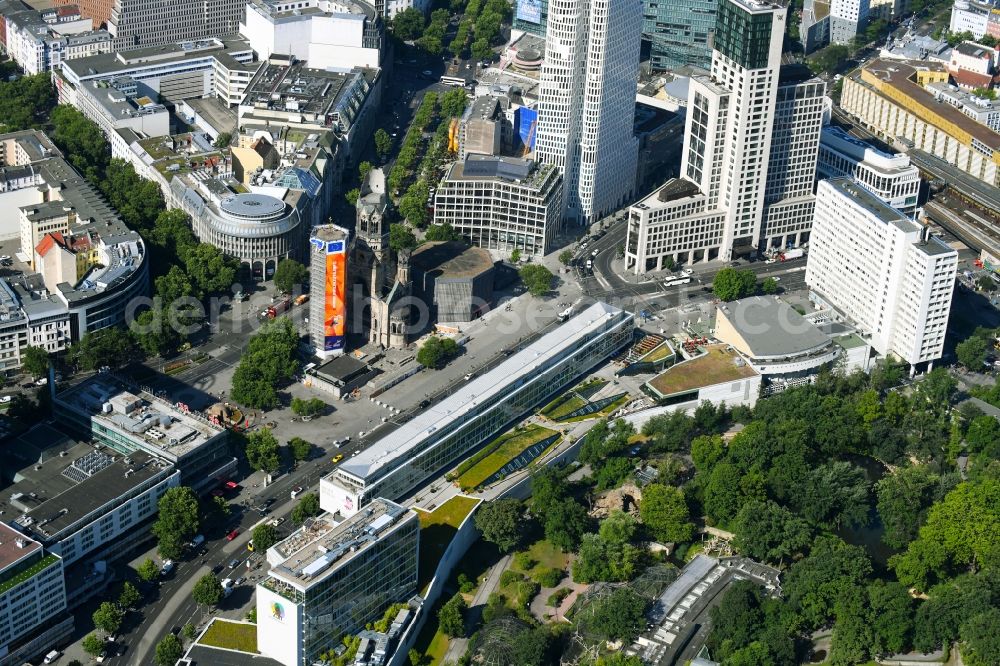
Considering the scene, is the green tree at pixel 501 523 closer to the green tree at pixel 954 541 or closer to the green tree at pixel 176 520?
the green tree at pixel 176 520

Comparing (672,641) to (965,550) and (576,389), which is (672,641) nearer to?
(965,550)

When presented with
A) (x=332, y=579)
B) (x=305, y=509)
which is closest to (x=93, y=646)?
(x=332, y=579)

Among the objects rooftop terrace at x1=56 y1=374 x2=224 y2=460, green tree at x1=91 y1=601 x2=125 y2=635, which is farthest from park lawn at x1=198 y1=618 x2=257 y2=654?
rooftop terrace at x1=56 y1=374 x2=224 y2=460

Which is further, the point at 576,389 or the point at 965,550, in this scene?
the point at 576,389

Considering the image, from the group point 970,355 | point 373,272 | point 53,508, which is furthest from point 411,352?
point 970,355

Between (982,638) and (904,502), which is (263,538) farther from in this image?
(982,638)

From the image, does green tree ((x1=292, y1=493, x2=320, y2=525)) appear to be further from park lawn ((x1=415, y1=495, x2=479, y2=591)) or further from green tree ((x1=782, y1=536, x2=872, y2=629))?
green tree ((x1=782, y1=536, x2=872, y2=629))
